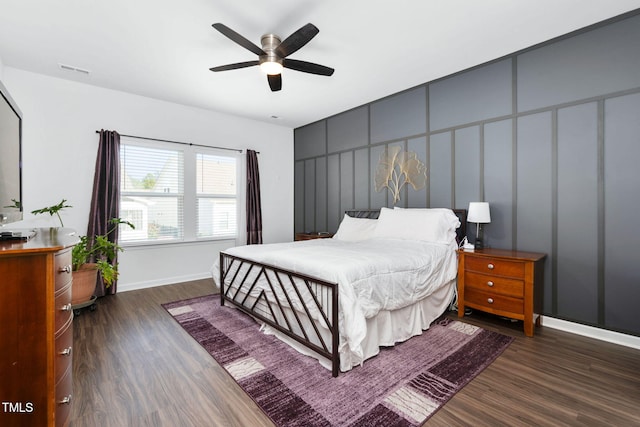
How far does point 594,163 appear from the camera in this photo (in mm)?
2684

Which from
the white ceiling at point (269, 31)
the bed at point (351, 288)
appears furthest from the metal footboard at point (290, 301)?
the white ceiling at point (269, 31)

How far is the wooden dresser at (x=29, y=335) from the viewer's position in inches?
42.5

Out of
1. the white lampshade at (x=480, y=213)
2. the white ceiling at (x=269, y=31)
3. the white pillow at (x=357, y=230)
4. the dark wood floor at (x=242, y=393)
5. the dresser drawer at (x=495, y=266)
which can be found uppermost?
the white ceiling at (x=269, y=31)

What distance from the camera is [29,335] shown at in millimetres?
1128

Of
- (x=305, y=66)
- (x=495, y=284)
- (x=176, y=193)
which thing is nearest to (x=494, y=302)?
(x=495, y=284)

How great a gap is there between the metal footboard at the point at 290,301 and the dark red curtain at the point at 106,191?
183 centimetres

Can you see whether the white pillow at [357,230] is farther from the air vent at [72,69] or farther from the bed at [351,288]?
the air vent at [72,69]

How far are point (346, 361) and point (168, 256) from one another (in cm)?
353

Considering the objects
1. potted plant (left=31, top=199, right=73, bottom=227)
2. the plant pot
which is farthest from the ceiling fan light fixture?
the plant pot

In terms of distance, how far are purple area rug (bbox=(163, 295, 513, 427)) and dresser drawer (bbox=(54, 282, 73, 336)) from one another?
3.60 feet

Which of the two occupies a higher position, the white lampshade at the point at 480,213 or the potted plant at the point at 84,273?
the white lampshade at the point at 480,213

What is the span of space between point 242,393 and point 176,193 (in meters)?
3.58

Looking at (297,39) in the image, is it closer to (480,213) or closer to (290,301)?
(290,301)

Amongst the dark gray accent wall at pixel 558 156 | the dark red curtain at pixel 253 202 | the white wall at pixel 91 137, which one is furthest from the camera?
the dark red curtain at pixel 253 202
